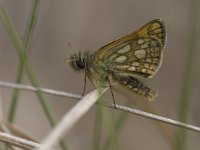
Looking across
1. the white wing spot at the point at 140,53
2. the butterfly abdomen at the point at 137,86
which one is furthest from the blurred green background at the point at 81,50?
the butterfly abdomen at the point at 137,86

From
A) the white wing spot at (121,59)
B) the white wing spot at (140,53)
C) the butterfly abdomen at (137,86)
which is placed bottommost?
the butterfly abdomen at (137,86)

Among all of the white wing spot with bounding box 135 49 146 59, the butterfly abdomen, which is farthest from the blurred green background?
the butterfly abdomen

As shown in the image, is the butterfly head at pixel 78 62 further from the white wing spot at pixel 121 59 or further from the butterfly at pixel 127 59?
the white wing spot at pixel 121 59

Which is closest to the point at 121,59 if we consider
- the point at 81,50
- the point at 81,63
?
the point at 81,63

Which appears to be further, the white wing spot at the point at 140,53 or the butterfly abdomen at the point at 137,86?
the white wing spot at the point at 140,53

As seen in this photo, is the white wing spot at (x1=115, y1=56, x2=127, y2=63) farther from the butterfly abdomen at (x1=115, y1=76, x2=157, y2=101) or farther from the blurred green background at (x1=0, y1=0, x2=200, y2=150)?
the blurred green background at (x1=0, y1=0, x2=200, y2=150)

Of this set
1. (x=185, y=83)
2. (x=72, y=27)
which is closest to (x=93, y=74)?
(x=185, y=83)

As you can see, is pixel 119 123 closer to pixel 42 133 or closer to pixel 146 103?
pixel 146 103
